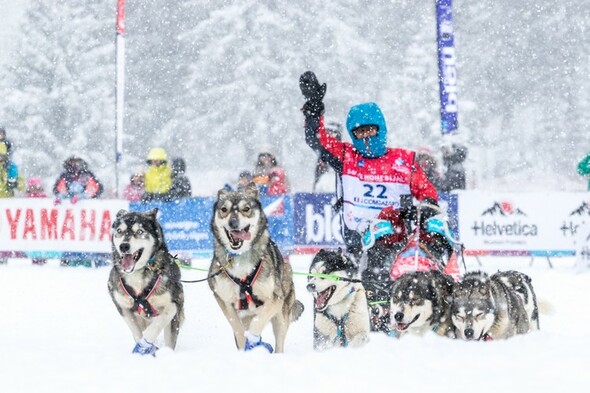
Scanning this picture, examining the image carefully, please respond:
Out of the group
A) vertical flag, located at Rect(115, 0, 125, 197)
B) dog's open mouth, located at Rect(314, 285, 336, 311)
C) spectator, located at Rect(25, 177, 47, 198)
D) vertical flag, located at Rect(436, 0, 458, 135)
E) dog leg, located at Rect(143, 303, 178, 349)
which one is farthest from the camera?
vertical flag, located at Rect(115, 0, 125, 197)

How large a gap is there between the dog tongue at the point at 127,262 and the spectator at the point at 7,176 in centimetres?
824

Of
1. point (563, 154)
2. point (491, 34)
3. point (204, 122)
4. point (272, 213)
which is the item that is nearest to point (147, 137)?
point (204, 122)

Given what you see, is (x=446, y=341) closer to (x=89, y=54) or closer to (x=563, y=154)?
(x=89, y=54)

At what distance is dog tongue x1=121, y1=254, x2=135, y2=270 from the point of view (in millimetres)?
5102

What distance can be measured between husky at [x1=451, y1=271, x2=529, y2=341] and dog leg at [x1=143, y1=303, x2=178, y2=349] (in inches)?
69.2

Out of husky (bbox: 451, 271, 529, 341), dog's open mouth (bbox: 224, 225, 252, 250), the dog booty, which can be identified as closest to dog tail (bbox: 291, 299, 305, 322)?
the dog booty

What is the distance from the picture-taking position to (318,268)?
17.8 feet

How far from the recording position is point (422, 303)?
15.0ft

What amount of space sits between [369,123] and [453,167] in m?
7.15

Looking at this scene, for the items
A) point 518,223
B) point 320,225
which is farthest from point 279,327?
point 518,223

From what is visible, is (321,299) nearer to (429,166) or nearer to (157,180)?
(429,166)

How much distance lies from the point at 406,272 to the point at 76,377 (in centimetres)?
195

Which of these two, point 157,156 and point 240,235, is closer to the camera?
point 240,235

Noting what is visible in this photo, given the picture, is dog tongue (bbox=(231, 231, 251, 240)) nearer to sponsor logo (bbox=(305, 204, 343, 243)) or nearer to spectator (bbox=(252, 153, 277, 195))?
sponsor logo (bbox=(305, 204, 343, 243))
